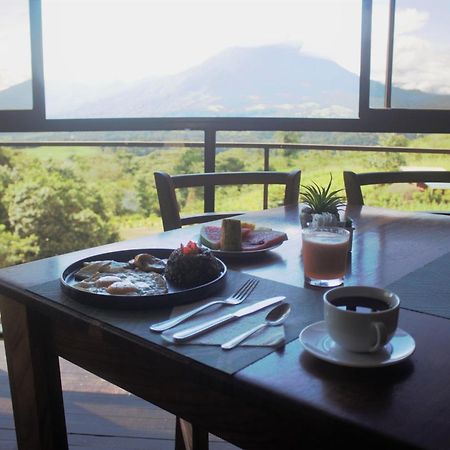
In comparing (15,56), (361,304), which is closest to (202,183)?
(361,304)

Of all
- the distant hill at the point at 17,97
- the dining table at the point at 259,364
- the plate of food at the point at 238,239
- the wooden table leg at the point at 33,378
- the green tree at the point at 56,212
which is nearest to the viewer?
the dining table at the point at 259,364

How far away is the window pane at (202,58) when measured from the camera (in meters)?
3.01

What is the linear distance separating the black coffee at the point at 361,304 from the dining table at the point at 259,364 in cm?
8

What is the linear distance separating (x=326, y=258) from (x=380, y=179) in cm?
118

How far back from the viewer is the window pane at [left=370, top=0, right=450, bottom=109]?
297cm

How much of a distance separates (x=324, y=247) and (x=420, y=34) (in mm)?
2225

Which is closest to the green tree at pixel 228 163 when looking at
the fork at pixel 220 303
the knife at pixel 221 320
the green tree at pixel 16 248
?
the green tree at pixel 16 248

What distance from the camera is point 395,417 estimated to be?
27.1 inches

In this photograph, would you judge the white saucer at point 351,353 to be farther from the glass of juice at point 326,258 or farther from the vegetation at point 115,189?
the vegetation at point 115,189

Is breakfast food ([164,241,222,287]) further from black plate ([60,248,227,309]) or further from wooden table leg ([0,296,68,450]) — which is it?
wooden table leg ([0,296,68,450])

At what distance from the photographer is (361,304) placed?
0.89 metres

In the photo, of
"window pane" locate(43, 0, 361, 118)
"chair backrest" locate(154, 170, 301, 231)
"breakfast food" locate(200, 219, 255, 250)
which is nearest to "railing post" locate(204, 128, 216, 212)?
"window pane" locate(43, 0, 361, 118)

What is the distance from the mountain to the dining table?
1.71m

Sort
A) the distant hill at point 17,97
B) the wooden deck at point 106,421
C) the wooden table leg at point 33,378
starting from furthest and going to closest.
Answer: the distant hill at point 17,97
the wooden deck at point 106,421
the wooden table leg at point 33,378
